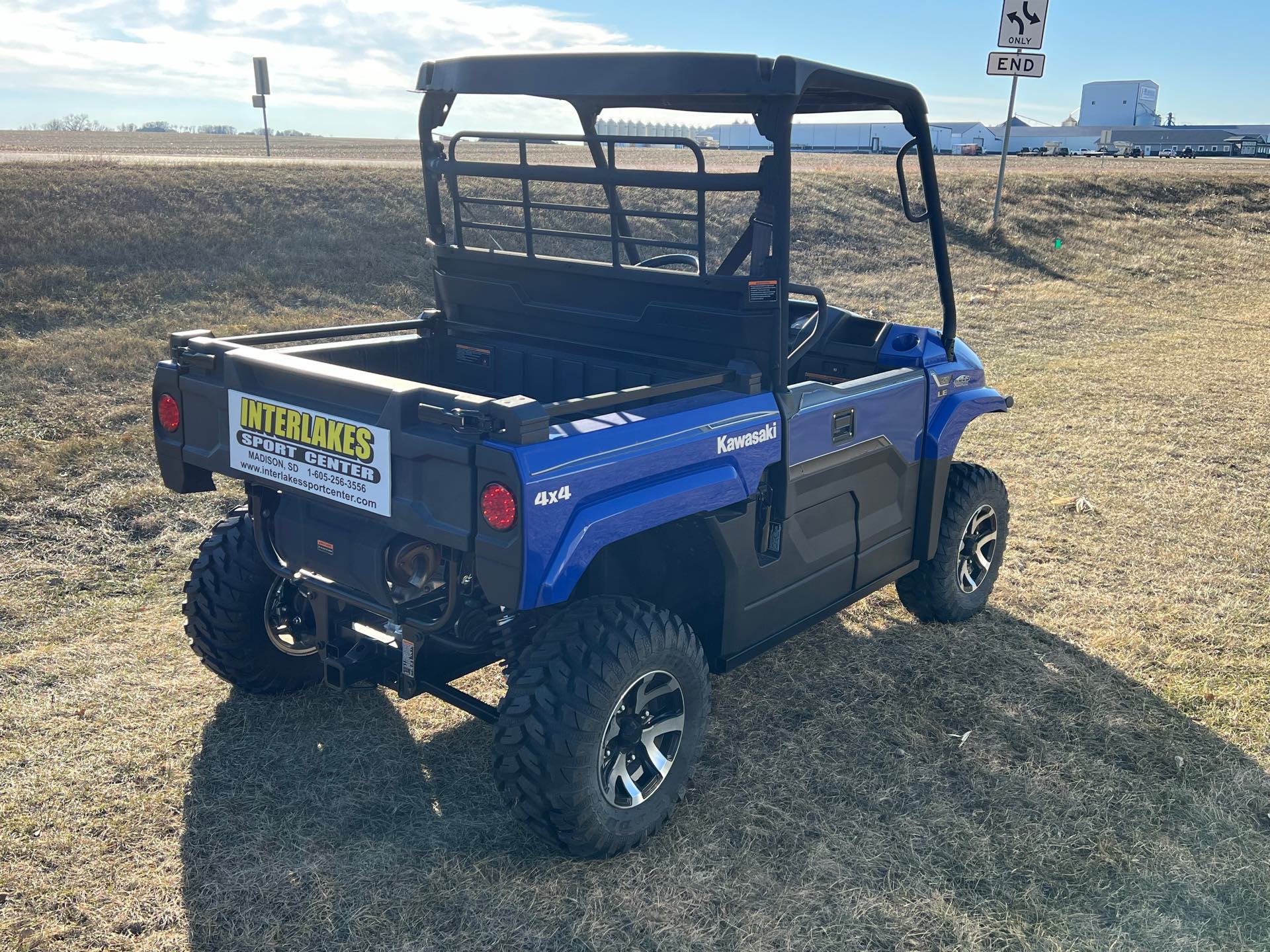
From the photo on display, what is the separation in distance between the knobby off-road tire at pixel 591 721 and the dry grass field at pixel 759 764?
169mm

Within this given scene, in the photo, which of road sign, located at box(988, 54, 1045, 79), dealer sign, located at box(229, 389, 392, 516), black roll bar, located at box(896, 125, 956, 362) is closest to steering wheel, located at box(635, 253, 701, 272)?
black roll bar, located at box(896, 125, 956, 362)

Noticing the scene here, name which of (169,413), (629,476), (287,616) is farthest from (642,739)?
(169,413)

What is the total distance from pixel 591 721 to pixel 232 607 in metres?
1.53

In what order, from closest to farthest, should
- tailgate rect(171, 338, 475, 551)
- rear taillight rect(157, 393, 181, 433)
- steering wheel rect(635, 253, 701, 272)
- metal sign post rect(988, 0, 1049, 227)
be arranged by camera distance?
tailgate rect(171, 338, 475, 551) → rear taillight rect(157, 393, 181, 433) → steering wheel rect(635, 253, 701, 272) → metal sign post rect(988, 0, 1049, 227)

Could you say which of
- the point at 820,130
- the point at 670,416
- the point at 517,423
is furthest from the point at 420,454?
the point at 820,130

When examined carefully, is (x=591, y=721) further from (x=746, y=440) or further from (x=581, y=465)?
(x=746, y=440)

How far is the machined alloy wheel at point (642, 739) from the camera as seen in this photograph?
3.00 metres

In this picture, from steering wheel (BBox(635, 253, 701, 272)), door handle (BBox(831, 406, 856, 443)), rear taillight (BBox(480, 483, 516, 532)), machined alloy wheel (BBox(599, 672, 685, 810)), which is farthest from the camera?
steering wheel (BBox(635, 253, 701, 272))

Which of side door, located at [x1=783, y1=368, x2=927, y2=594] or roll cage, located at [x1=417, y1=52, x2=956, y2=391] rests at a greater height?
roll cage, located at [x1=417, y1=52, x2=956, y2=391]

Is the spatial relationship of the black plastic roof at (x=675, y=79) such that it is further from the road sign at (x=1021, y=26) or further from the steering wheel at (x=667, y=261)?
the road sign at (x=1021, y=26)

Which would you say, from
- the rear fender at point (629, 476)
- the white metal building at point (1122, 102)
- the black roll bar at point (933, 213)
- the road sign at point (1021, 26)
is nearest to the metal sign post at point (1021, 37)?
the road sign at point (1021, 26)

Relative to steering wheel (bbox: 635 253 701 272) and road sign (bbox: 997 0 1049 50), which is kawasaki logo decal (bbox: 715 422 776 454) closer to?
steering wheel (bbox: 635 253 701 272)

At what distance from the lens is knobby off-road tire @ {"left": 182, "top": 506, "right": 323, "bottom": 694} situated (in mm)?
3625

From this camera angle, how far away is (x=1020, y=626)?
4707 millimetres
